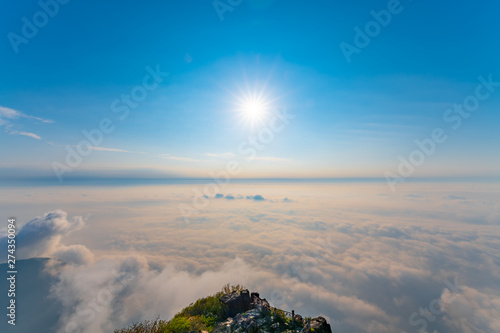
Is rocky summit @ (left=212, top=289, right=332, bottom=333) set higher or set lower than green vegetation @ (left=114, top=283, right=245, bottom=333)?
higher

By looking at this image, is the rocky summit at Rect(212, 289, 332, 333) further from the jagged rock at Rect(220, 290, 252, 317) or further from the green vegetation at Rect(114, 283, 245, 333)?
the green vegetation at Rect(114, 283, 245, 333)

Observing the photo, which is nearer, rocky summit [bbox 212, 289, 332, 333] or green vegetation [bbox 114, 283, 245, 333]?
rocky summit [bbox 212, 289, 332, 333]

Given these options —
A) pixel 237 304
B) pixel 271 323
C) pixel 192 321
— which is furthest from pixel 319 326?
pixel 192 321

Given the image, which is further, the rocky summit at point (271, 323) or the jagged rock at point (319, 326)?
the rocky summit at point (271, 323)

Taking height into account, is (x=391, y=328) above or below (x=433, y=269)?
below

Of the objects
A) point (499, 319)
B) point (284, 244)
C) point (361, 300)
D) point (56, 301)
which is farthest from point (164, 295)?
point (499, 319)

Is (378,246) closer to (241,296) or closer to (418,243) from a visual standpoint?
(418,243)

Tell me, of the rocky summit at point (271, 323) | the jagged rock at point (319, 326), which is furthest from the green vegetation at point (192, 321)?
the jagged rock at point (319, 326)


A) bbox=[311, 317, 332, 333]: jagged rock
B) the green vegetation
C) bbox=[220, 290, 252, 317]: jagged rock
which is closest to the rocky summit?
bbox=[311, 317, 332, 333]: jagged rock

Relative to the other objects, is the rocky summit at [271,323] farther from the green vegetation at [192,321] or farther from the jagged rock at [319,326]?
the green vegetation at [192,321]
